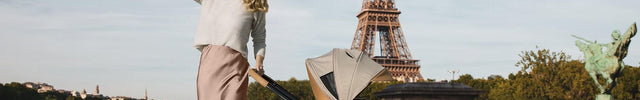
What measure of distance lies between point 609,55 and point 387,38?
53855mm

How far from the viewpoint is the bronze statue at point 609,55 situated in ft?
86.7

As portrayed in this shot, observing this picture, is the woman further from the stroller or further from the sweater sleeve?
the stroller

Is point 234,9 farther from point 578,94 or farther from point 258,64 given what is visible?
point 578,94

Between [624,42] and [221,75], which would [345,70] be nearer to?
[221,75]

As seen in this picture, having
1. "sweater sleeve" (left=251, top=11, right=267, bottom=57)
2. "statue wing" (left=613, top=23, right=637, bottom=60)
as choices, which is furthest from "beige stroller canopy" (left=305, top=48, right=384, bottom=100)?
"statue wing" (left=613, top=23, right=637, bottom=60)

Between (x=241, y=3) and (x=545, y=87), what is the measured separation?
36.6 m

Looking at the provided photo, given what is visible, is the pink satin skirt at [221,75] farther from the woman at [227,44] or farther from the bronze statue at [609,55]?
the bronze statue at [609,55]

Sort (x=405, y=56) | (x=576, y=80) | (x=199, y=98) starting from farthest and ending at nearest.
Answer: (x=405, y=56) < (x=576, y=80) < (x=199, y=98)

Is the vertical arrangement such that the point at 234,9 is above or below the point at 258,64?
above

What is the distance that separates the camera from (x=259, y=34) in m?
3.85

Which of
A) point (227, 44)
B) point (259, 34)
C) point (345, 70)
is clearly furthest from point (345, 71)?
point (227, 44)

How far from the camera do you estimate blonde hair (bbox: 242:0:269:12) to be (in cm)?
370

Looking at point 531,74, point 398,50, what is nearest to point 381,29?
point 398,50

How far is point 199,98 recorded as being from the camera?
11.1 ft
